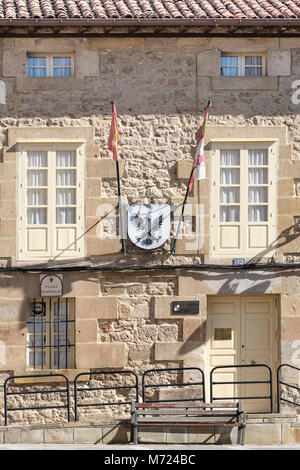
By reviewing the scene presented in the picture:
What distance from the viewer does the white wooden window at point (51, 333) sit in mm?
18719

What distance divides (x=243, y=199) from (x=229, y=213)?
A: 13.1 inches

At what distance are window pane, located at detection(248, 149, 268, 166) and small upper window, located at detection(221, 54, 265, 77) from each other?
1.33 m

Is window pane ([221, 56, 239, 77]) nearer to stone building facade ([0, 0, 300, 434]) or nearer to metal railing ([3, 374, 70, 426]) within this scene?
stone building facade ([0, 0, 300, 434])

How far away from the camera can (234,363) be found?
62.2 feet

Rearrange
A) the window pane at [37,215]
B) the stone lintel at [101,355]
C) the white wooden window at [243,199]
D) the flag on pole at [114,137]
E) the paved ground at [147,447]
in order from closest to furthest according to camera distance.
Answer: the paved ground at [147,447] < the flag on pole at [114,137] < the stone lintel at [101,355] < the window pane at [37,215] < the white wooden window at [243,199]

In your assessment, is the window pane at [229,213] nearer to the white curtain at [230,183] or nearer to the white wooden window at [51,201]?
the white curtain at [230,183]

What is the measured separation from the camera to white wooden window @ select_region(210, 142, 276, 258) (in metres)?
18.8

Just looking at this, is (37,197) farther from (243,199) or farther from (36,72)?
(243,199)

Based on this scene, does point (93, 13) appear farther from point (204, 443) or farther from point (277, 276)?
point (204, 443)

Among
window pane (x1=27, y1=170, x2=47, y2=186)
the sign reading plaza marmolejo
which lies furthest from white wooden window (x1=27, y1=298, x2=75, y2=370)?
window pane (x1=27, y1=170, x2=47, y2=186)

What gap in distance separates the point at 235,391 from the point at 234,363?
0.47 metres

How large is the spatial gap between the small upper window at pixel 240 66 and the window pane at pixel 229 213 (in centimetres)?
226

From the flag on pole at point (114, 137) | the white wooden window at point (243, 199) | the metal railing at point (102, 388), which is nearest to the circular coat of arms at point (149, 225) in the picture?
the white wooden window at point (243, 199)

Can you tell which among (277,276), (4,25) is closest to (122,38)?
(4,25)
